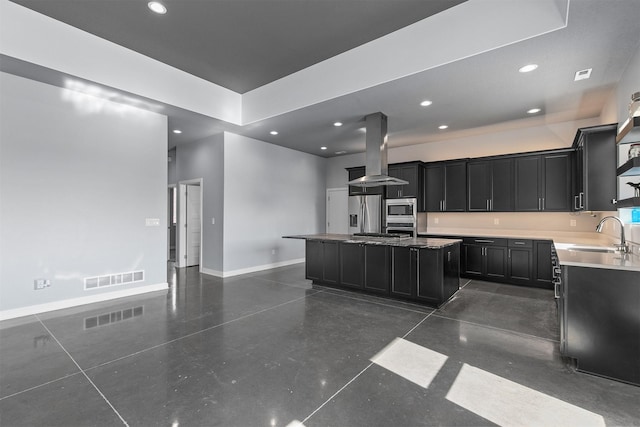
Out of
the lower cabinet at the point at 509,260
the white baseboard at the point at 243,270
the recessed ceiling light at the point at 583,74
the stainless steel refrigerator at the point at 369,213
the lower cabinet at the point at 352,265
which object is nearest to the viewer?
the recessed ceiling light at the point at 583,74

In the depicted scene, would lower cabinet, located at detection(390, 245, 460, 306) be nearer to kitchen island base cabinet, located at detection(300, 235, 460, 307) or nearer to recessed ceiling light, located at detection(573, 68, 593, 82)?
kitchen island base cabinet, located at detection(300, 235, 460, 307)

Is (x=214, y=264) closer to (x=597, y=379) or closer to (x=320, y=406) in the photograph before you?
(x=320, y=406)

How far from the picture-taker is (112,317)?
371 centimetres

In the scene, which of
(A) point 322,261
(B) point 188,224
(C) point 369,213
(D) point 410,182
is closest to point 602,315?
(A) point 322,261

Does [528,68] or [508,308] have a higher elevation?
[528,68]

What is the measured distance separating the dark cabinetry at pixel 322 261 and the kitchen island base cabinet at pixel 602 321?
306 centimetres

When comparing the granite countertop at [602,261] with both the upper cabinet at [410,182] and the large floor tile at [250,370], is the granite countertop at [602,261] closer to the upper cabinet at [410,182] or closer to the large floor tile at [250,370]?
the large floor tile at [250,370]

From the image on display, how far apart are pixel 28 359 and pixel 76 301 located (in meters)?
1.76

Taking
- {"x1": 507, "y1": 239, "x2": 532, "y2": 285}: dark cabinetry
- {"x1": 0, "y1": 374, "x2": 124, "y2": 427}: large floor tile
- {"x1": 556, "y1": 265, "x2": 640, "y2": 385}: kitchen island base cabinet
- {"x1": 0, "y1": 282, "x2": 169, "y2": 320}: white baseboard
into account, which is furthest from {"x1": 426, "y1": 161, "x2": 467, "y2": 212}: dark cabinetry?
{"x1": 0, "y1": 374, "x2": 124, "y2": 427}: large floor tile

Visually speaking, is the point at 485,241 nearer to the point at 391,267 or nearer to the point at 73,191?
the point at 391,267

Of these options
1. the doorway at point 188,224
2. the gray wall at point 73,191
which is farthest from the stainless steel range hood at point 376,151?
the doorway at point 188,224

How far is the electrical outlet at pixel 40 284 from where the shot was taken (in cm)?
384

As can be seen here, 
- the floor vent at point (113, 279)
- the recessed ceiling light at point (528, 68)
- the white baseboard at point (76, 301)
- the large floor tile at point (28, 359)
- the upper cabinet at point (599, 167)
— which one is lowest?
the large floor tile at point (28, 359)

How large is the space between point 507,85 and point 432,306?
307 centimetres
